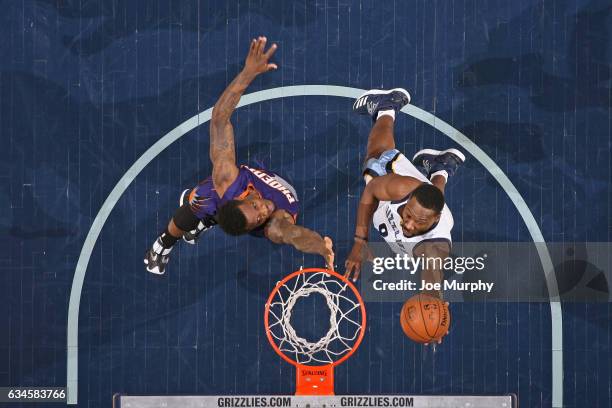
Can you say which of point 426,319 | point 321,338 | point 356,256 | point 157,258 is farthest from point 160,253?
point 426,319

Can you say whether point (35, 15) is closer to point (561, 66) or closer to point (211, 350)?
point (211, 350)

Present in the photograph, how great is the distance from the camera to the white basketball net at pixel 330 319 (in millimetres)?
12383

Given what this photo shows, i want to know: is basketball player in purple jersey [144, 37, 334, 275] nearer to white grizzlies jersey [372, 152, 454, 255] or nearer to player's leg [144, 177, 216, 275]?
player's leg [144, 177, 216, 275]

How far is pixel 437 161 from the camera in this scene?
12367 millimetres

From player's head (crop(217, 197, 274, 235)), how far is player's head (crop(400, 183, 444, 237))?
5.85ft

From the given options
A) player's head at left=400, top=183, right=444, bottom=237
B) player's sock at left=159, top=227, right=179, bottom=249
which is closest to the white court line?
player's sock at left=159, top=227, right=179, bottom=249

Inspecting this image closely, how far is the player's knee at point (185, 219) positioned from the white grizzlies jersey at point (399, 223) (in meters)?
2.46

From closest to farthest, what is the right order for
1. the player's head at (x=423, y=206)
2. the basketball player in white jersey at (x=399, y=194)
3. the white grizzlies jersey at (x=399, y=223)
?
the player's head at (x=423, y=206)
the basketball player in white jersey at (x=399, y=194)
the white grizzlies jersey at (x=399, y=223)

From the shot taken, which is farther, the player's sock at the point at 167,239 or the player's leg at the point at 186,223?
the player's sock at the point at 167,239

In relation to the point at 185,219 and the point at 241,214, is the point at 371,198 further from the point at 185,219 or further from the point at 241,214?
the point at 185,219

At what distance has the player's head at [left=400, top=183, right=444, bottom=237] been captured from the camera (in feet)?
35.7

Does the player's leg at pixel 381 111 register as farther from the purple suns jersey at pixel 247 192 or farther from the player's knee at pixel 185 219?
the player's knee at pixel 185 219

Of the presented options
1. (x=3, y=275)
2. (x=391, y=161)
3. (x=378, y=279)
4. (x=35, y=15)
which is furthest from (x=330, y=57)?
(x=3, y=275)

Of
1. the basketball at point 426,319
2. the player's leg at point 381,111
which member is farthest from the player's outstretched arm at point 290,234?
the player's leg at point 381,111
